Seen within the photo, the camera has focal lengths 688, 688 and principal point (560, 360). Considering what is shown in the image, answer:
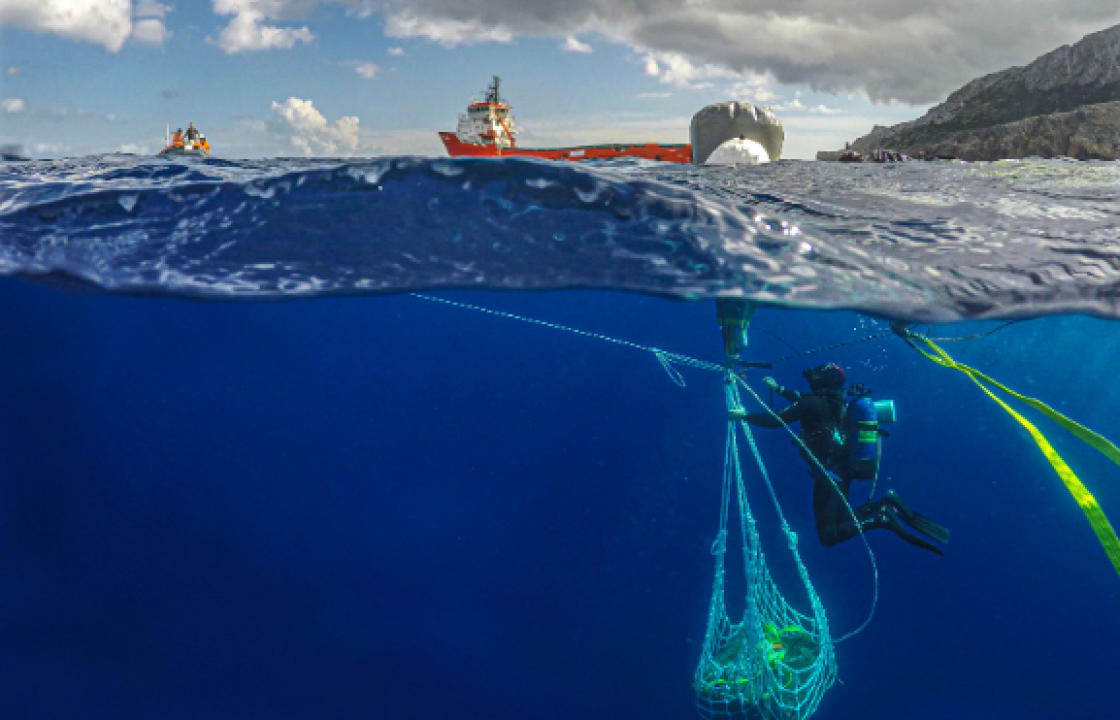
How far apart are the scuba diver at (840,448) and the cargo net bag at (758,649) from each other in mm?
790

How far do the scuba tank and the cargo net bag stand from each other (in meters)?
1.07

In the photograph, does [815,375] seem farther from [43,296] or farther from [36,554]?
[36,554]

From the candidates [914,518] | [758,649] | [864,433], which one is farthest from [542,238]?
[914,518]

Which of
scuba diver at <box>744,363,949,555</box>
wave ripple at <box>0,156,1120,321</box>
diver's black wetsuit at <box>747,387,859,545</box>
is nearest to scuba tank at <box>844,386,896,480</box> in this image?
scuba diver at <box>744,363,949,555</box>

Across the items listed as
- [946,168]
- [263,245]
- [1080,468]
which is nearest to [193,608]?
[263,245]

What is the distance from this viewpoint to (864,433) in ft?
23.2

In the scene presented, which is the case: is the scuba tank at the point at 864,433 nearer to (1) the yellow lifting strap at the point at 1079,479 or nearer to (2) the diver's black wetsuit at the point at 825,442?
(2) the diver's black wetsuit at the point at 825,442

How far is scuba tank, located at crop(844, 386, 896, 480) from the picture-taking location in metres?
7.02

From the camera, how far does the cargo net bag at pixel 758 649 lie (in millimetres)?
6332

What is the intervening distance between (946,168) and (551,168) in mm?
11050

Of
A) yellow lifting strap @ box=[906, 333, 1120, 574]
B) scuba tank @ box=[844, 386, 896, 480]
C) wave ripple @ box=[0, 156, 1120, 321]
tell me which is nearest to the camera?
yellow lifting strap @ box=[906, 333, 1120, 574]

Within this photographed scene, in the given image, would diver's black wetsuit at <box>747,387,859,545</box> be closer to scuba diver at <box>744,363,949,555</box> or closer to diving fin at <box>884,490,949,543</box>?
scuba diver at <box>744,363,949,555</box>

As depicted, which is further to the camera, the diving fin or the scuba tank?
the scuba tank

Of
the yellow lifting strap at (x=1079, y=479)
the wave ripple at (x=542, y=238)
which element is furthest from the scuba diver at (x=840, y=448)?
the yellow lifting strap at (x=1079, y=479)
